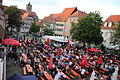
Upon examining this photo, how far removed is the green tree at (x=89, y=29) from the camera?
110ft

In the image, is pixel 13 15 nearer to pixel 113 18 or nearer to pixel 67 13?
pixel 67 13

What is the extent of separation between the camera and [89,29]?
33.7 m

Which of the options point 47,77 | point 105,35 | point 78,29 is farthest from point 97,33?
point 47,77

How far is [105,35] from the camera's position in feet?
145

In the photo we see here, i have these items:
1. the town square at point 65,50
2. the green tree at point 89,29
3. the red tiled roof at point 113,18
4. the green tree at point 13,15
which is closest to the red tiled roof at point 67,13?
the town square at point 65,50

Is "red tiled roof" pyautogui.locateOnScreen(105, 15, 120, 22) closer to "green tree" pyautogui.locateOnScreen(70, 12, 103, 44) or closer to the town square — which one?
the town square

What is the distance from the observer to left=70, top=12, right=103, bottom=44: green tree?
33.5m

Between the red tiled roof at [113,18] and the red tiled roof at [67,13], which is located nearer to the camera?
the red tiled roof at [113,18]

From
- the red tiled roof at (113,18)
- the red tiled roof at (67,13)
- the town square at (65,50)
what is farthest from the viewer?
the red tiled roof at (67,13)

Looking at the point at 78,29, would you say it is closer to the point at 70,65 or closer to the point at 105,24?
the point at 105,24

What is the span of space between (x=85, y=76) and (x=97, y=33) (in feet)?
65.9

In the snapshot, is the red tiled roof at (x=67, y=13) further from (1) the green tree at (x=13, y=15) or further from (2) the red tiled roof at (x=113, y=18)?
(1) the green tree at (x=13, y=15)

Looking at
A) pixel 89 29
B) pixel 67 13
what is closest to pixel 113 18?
pixel 89 29

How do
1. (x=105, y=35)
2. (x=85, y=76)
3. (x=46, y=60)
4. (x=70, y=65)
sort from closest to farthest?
(x=85, y=76) → (x=70, y=65) → (x=46, y=60) → (x=105, y=35)
